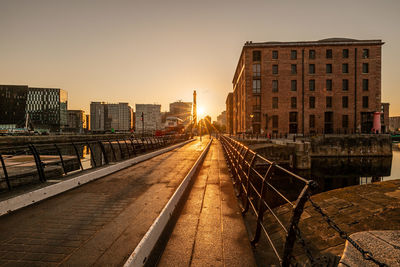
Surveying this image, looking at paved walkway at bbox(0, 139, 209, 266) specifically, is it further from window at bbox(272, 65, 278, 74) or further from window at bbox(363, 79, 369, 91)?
window at bbox(363, 79, 369, 91)

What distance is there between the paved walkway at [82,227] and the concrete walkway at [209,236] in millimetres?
609

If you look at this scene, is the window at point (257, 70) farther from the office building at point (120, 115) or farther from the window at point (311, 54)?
the office building at point (120, 115)

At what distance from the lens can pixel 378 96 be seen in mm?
38156

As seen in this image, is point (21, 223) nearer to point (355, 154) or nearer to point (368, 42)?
point (355, 154)

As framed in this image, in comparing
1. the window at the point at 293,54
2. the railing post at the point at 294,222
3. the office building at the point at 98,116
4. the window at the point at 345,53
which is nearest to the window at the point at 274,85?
the window at the point at 293,54

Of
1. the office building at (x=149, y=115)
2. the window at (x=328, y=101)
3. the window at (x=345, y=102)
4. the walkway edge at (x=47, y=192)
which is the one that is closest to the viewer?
the walkway edge at (x=47, y=192)

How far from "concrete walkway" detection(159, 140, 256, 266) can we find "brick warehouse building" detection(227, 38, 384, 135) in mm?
35704

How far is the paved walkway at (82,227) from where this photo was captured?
8.73 ft

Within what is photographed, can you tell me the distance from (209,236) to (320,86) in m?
44.4

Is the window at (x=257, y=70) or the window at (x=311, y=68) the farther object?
the window at (x=257, y=70)

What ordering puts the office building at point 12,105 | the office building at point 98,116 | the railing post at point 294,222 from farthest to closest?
the office building at point 98,116 < the office building at point 12,105 < the railing post at point 294,222

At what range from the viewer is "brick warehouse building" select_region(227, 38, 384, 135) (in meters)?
38.2

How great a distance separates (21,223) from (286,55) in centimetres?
4472

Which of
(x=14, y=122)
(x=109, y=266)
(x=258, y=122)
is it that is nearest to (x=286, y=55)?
(x=258, y=122)
